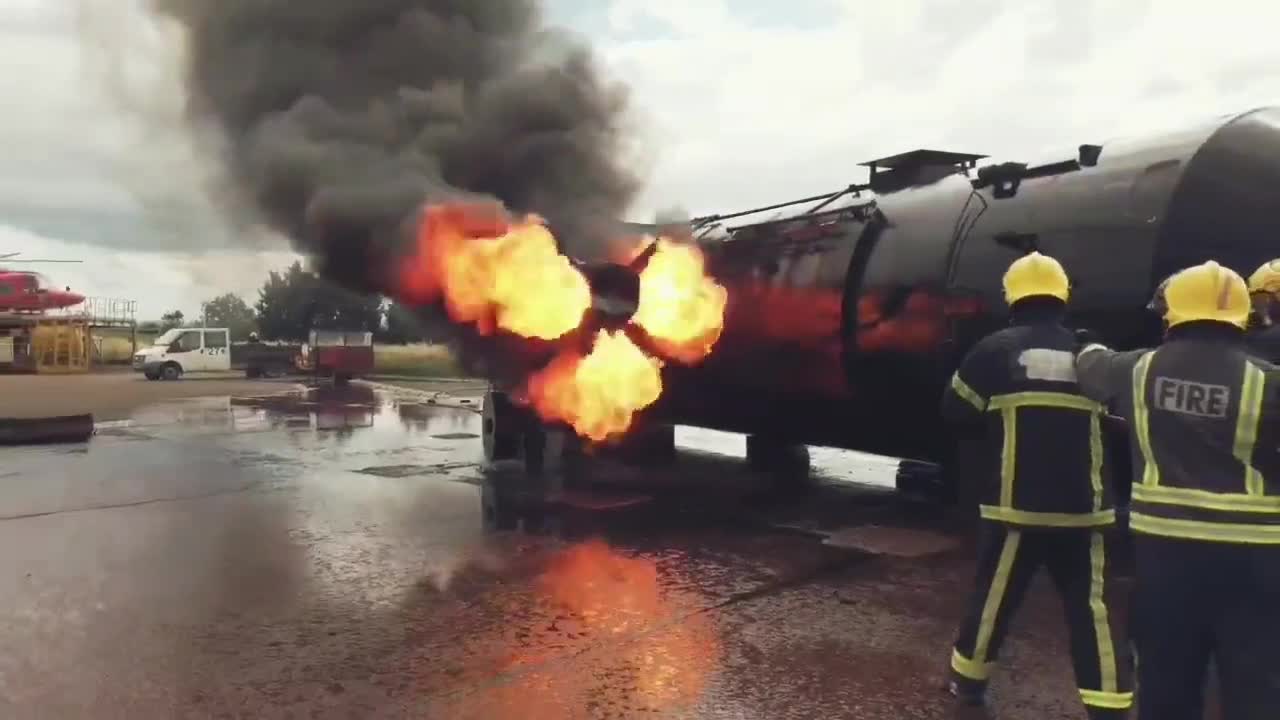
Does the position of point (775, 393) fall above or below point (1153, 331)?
below

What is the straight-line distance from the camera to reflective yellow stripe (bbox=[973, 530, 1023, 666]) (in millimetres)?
4184

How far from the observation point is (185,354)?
35844mm

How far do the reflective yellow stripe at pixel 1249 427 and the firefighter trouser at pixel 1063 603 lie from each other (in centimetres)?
104

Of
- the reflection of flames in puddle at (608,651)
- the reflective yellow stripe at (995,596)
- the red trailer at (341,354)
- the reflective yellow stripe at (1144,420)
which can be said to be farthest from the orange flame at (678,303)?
the red trailer at (341,354)

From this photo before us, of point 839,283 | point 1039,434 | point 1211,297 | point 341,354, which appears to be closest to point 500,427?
point 839,283

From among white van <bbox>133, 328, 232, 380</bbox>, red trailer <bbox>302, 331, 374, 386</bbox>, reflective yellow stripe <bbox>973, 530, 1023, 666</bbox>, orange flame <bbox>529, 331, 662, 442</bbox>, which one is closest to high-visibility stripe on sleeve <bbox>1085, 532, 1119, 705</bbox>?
reflective yellow stripe <bbox>973, 530, 1023, 666</bbox>

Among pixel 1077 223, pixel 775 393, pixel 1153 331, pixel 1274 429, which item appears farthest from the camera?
pixel 775 393

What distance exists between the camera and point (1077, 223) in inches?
258

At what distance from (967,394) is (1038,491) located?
0.54m

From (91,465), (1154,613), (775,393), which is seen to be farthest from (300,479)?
(1154,613)

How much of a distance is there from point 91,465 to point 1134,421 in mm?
12549

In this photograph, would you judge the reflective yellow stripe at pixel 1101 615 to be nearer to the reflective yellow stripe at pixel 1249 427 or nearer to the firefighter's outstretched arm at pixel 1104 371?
the firefighter's outstretched arm at pixel 1104 371

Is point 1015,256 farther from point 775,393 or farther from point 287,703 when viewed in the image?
point 287,703

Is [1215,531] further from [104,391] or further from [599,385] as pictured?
[104,391]
